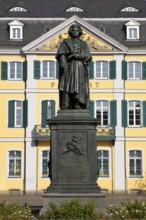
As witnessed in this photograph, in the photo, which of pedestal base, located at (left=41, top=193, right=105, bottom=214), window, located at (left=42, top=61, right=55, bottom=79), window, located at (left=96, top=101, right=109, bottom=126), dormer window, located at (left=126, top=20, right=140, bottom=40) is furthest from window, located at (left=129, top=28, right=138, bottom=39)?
pedestal base, located at (left=41, top=193, right=105, bottom=214)

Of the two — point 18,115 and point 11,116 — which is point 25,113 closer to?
point 18,115

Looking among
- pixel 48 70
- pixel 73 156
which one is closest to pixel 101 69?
pixel 48 70

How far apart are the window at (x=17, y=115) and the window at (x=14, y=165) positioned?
1814mm

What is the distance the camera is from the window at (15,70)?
120 feet

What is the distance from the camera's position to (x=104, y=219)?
11.6 metres

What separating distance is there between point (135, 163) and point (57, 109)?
225 inches

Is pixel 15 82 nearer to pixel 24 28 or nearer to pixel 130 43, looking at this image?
pixel 24 28

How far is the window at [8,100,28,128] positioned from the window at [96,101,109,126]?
438cm

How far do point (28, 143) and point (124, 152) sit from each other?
19.1 feet

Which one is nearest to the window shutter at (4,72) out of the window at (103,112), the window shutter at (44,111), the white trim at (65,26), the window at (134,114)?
the white trim at (65,26)

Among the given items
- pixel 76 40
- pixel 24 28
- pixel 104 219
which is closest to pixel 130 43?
pixel 24 28

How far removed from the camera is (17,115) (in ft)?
118
